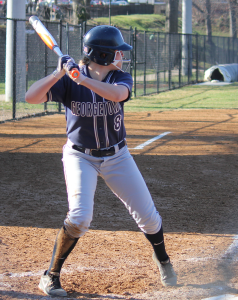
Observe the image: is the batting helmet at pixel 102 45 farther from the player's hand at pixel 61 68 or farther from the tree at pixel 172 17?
the tree at pixel 172 17

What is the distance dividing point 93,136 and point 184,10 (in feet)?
89.7

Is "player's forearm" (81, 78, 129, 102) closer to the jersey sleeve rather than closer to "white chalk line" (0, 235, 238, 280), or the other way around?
the jersey sleeve

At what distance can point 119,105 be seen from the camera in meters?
3.26

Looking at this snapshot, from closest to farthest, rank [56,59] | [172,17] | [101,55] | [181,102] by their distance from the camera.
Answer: [101,55] < [56,59] < [181,102] < [172,17]

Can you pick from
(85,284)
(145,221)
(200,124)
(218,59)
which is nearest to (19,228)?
(85,284)

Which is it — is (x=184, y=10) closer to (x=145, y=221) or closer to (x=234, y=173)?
(x=234, y=173)

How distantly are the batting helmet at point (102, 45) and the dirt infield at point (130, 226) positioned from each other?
1.70 m

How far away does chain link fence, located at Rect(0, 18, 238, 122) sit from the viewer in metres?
13.3

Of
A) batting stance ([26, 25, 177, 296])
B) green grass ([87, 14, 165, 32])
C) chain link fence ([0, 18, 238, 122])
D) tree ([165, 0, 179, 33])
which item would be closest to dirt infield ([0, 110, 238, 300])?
batting stance ([26, 25, 177, 296])

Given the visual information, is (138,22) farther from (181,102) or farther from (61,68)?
(61,68)

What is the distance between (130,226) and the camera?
4574 millimetres

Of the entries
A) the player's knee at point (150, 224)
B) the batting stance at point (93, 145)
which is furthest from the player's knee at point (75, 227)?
the player's knee at point (150, 224)

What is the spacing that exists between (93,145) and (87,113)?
236 mm

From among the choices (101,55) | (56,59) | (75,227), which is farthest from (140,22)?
(75,227)
